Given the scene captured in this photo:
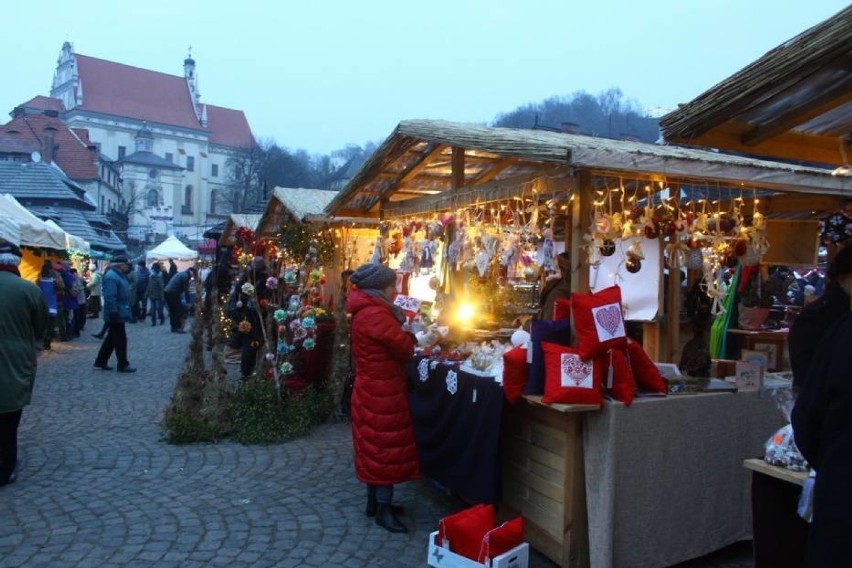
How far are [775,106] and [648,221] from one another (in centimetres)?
206

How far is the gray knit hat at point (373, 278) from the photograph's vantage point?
4.30 meters

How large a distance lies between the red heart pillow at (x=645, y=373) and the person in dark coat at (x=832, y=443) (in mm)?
1802

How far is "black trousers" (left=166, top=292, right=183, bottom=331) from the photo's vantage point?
14.8m

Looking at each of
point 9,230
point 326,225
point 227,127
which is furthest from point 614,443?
point 227,127

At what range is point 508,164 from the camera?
22.7ft

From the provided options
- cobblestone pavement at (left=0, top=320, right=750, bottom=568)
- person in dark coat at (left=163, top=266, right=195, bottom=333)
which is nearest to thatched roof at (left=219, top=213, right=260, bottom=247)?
person in dark coat at (left=163, top=266, right=195, bottom=333)

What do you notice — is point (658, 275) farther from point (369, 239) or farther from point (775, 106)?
point (369, 239)

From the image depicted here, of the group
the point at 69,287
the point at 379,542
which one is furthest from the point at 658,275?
the point at 69,287

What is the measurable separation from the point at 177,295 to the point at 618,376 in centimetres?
1303

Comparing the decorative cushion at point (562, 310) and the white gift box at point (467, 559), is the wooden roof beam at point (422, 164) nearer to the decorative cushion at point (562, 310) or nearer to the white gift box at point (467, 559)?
the decorative cushion at point (562, 310)

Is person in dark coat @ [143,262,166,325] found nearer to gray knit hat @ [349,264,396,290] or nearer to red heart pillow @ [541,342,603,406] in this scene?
gray knit hat @ [349,264,396,290]

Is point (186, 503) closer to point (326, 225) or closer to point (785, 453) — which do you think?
point (785, 453)

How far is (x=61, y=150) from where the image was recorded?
47.0m

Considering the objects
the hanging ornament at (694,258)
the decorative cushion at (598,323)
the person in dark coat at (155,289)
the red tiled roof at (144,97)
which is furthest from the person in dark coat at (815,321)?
the red tiled roof at (144,97)
